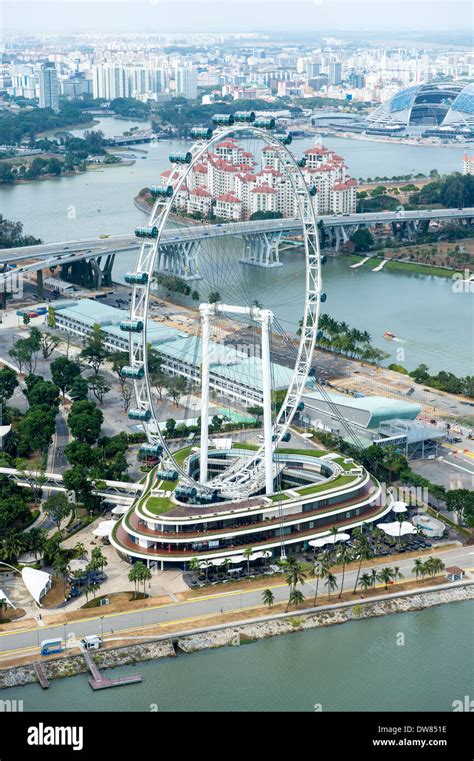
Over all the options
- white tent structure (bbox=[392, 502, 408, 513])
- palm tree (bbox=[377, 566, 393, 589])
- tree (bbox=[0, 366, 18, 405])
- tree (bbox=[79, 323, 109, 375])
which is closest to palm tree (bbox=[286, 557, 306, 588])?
palm tree (bbox=[377, 566, 393, 589])

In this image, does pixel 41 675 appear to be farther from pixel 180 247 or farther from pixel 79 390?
pixel 180 247

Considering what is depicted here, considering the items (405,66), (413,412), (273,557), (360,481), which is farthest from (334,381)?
(405,66)

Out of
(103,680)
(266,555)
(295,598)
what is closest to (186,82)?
(266,555)

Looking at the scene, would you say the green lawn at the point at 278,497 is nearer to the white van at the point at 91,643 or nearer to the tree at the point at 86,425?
the white van at the point at 91,643

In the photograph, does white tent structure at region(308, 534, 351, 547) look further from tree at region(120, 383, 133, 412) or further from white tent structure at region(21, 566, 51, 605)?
tree at region(120, 383, 133, 412)

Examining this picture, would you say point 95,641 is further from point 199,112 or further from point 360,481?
point 199,112
